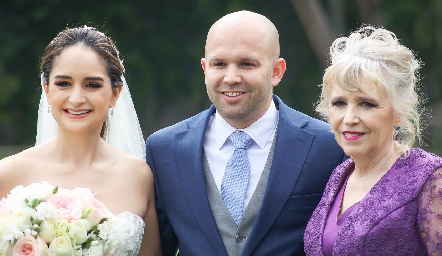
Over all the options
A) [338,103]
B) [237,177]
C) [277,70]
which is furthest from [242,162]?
[338,103]

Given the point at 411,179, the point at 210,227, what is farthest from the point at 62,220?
the point at 411,179

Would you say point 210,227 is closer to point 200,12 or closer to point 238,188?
point 238,188

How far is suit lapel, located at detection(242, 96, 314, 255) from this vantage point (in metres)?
4.62

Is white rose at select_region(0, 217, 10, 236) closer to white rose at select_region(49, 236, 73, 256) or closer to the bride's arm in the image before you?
white rose at select_region(49, 236, 73, 256)

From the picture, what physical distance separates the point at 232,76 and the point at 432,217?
1.41 meters

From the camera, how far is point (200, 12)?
59.9 ft

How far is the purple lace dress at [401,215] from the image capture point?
12.8 feet

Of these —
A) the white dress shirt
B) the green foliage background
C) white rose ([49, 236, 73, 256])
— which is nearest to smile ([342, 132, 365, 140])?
the white dress shirt

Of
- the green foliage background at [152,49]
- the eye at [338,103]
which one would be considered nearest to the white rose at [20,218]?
the eye at [338,103]

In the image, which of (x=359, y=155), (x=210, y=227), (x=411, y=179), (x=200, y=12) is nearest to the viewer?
(x=411, y=179)

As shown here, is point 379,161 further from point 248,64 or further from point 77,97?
point 77,97

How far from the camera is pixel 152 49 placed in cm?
1880

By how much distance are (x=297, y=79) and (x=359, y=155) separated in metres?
14.0

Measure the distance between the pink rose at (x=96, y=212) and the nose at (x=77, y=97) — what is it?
57 cm
